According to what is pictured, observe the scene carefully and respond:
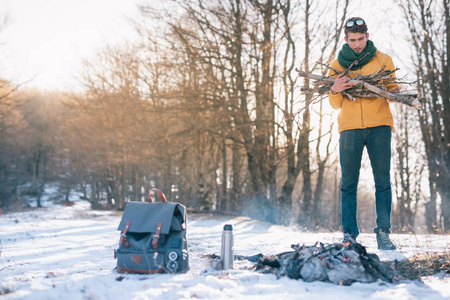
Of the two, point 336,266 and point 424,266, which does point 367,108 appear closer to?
point 424,266

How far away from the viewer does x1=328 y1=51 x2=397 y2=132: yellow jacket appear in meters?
4.13

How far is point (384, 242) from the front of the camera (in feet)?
13.8

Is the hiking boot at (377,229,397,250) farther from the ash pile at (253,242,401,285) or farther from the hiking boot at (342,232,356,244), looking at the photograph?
the ash pile at (253,242,401,285)

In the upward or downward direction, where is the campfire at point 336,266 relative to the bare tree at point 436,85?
downward

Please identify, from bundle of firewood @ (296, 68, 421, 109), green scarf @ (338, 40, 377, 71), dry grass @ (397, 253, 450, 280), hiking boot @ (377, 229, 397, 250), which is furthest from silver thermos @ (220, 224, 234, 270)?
green scarf @ (338, 40, 377, 71)

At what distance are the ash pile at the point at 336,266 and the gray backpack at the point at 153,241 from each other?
78 cm

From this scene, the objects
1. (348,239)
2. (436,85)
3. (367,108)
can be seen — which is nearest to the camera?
(348,239)

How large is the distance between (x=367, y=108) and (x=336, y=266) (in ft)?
6.21

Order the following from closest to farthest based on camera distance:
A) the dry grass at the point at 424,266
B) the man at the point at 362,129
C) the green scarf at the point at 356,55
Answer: the dry grass at the point at 424,266
the man at the point at 362,129
the green scarf at the point at 356,55

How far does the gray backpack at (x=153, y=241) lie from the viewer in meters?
3.27

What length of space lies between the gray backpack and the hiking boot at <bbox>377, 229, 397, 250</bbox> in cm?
222

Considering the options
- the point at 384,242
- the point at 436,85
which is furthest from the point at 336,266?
the point at 436,85

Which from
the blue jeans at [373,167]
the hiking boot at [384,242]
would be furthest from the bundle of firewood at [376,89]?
the hiking boot at [384,242]

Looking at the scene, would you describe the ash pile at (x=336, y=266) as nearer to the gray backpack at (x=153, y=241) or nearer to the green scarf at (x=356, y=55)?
the gray backpack at (x=153, y=241)
